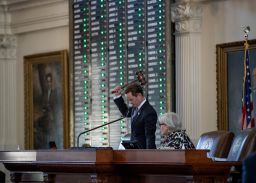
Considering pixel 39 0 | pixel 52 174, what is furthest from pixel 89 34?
pixel 52 174

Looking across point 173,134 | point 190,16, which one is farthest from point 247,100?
point 173,134

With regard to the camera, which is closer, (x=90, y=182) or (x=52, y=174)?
(x=90, y=182)

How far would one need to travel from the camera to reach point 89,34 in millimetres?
12414

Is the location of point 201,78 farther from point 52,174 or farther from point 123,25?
point 52,174

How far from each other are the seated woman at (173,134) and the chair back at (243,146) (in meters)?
0.39

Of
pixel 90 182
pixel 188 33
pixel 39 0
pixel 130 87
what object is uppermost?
pixel 39 0

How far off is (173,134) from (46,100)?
6275 millimetres

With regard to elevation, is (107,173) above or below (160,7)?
below

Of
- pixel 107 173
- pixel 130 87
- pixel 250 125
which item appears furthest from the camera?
pixel 250 125

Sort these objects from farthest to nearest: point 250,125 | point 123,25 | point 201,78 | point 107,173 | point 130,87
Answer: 1. point 123,25
2. point 201,78
3. point 250,125
4. point 130,87
5. point 107,173

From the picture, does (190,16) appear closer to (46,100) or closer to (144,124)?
(144,124)

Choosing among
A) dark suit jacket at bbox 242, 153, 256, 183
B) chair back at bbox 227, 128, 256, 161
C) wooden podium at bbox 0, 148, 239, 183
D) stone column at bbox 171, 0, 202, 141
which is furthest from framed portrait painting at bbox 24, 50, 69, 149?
dark suit jacket at bbox 242, 153, 256, 183

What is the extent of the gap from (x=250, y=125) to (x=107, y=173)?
368 cm

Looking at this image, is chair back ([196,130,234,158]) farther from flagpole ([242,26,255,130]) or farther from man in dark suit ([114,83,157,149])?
flagpole ([242,26,255,130])
